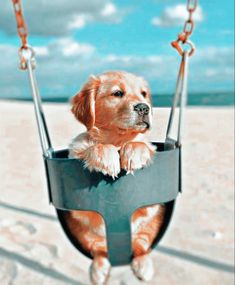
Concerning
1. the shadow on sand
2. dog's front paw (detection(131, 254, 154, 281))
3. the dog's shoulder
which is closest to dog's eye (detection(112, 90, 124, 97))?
the dog's shoulder

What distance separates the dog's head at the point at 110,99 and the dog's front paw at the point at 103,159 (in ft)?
0.14

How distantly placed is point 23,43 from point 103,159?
0.43m

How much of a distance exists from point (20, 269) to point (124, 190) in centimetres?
324

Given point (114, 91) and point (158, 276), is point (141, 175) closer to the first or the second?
point (114, 91)

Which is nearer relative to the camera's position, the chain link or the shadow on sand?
the chain link

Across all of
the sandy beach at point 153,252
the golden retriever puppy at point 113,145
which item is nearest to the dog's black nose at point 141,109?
the golden retriever puppy at point 113,145

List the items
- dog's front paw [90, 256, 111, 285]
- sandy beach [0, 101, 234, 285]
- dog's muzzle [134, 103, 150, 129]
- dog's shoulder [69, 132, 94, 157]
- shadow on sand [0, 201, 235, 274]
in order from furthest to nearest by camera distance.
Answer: shadow on sand [0, 201, 235, 274] < sandy beach [0, 101, 234, 285] < dog's front paw [90, 256, 111, 285] < dog's shoulder [69, 132, 94, 157] < dog's muzzle [134, 103, 150, 129]

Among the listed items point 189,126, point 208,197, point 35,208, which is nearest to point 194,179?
point 208,197

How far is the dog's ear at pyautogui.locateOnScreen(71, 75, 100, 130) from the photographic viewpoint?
0.99 meters

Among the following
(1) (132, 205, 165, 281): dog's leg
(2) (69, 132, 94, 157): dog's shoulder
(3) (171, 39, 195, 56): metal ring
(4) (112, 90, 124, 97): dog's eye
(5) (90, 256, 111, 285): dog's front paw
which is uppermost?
(3) (171, 39, 195, 56): metal ring

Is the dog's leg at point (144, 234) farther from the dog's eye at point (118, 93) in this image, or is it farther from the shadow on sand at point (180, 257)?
the shadow on sand at point (180, 257)

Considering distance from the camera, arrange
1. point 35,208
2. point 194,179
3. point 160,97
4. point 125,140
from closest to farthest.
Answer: point 125,140 < point 160,97 < point 35,208 < point 194,179

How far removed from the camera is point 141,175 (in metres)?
1.00

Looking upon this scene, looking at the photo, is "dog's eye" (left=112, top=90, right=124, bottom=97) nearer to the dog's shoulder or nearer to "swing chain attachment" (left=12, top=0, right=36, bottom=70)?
the dog's shoulder
